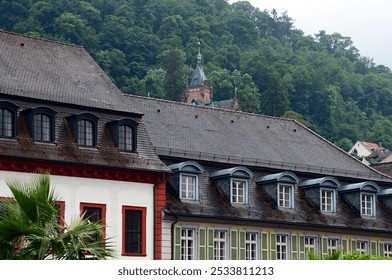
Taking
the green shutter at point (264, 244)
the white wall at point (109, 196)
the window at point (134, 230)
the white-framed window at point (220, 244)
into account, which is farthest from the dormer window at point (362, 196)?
the window at point (134, 230)

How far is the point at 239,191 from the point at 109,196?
8.60m

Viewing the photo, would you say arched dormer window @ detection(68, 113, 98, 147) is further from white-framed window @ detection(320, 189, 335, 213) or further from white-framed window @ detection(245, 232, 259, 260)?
white-framed window @ detection(320, 189, 335, 213)

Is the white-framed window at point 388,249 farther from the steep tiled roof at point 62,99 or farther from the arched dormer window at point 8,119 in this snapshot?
the arched dormer window at point 8,119

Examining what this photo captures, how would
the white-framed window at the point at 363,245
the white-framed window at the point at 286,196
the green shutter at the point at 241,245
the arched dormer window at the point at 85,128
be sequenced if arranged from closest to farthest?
the arched dormer window at the point at 85,128 → the green shutter at the point at 241,245 → the white-framed window at the point at 286,196 → the white-framed window at the point at 363,245

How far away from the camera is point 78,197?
5462 centimetres

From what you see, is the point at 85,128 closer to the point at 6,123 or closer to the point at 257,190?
the point at 6,123

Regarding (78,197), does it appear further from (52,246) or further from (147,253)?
(52,246)

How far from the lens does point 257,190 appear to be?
63.8m

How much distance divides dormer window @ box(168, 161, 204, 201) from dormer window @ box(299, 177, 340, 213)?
7.24 meters

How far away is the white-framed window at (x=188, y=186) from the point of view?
6006cm

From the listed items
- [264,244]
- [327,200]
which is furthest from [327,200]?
[264,244]

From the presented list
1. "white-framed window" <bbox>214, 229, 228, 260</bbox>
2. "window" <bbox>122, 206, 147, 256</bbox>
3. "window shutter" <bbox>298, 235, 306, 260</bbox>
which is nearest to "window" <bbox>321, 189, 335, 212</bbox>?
"window shutter" <bbox>298, 235, 306, 260</bbox>

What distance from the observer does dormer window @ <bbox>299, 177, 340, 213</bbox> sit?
65562mm
